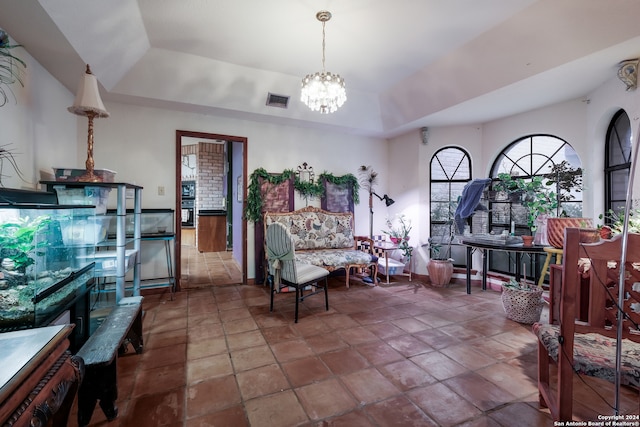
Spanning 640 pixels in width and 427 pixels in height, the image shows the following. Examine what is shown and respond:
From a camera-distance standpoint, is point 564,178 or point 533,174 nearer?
point 564,178

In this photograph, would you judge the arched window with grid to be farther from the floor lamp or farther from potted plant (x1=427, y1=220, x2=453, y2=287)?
the floor lamp

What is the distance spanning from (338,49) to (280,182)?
6.81 feet

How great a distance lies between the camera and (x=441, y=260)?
4.48 meters

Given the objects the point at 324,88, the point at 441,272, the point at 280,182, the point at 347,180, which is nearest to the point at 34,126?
the point at 324,88

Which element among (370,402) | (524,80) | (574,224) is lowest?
(370,402)

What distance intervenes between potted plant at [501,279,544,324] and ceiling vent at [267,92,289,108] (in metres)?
3.63

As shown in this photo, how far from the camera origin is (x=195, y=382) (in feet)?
6.45

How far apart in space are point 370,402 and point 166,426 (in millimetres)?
1168

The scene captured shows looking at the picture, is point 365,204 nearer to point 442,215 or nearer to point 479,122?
point 442,215

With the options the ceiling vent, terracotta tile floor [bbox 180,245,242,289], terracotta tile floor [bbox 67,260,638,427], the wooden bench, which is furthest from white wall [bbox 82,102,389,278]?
the wooden bench

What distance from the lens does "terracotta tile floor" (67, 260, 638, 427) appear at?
65.6 inches

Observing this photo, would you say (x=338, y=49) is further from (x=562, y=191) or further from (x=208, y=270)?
(x=208, y=270)

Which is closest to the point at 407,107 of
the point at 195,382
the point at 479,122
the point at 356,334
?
the point at 479,122

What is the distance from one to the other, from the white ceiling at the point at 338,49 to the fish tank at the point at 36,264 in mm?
1428
